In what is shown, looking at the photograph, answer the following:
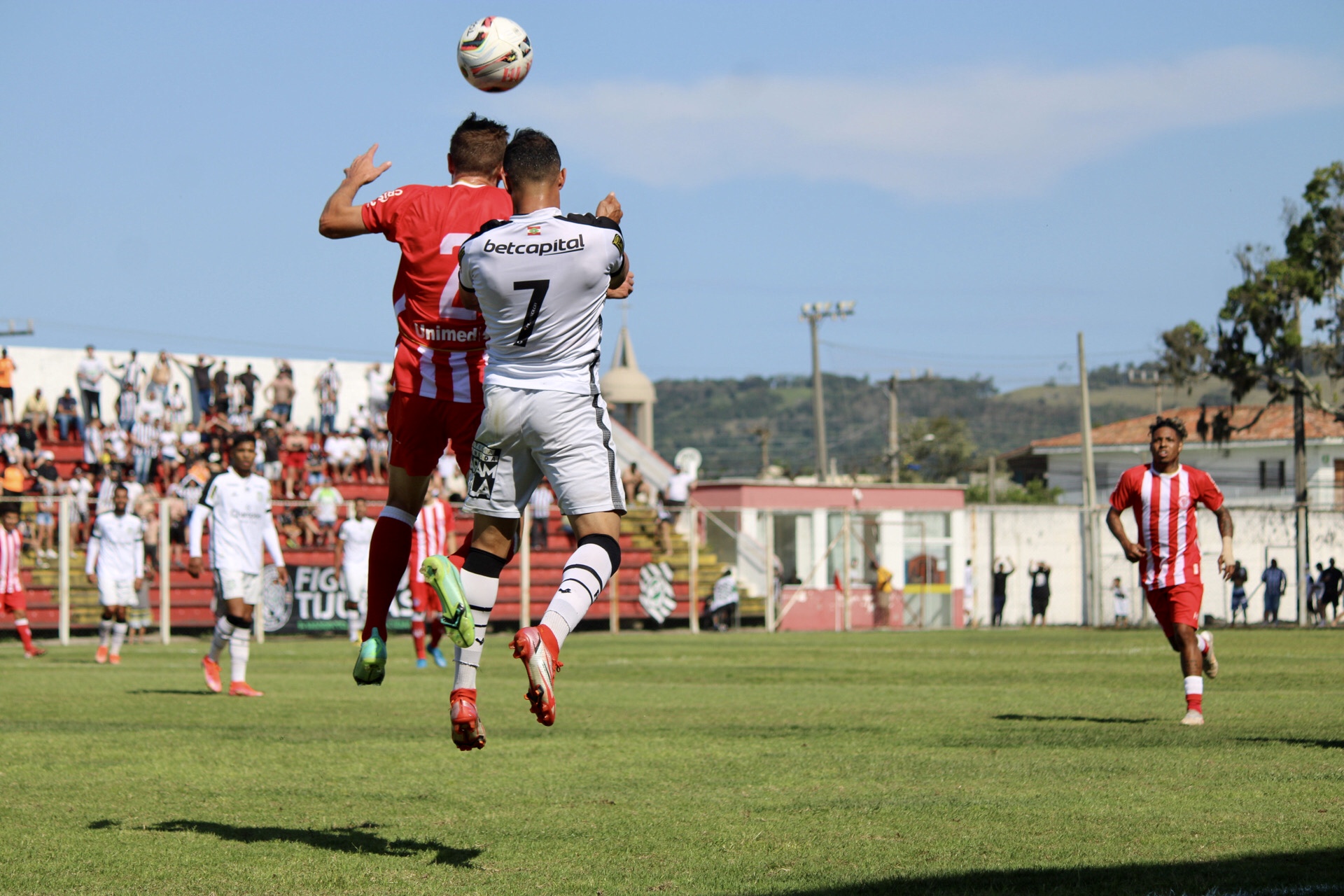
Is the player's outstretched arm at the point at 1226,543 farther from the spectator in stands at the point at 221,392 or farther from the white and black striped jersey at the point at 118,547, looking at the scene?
the spectator in stands at the point at 221,392

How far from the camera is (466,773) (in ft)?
24.8

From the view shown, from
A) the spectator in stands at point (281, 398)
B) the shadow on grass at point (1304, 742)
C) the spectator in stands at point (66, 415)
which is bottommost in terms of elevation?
the shadow on grass at point (1304, 742)

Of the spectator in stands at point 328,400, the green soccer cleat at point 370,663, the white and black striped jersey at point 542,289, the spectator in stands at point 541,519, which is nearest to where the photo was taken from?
the white and black striped jersey at point 542,289

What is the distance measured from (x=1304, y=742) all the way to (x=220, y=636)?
9304 mm

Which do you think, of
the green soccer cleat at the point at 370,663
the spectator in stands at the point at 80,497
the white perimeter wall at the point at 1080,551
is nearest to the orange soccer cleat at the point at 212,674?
the green soccer cleat at the point at 370,663

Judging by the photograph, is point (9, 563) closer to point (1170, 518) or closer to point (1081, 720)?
point (1081, 720)

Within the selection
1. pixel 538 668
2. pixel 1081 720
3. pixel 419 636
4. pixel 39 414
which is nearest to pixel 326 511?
pixel 39 414

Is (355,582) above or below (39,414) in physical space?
below

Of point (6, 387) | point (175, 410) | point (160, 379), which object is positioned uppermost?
point (160, 379)

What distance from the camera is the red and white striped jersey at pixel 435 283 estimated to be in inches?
248

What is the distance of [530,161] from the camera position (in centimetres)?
582

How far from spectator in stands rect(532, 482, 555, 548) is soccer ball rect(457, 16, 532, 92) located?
23.9 metres

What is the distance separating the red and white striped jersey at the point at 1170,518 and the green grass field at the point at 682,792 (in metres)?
1.06

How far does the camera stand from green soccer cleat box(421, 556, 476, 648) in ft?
18.2
